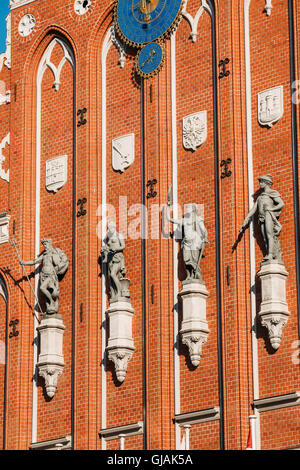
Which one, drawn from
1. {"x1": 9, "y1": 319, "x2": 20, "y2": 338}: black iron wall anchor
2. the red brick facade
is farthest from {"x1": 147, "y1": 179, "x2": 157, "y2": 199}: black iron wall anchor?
{"x1": 9, "y1": 319, "x2": 20, "y2": 338}: black iron wall anchor

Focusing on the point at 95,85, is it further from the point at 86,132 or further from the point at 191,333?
the point at 191,333

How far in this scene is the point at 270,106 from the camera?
3169 cm

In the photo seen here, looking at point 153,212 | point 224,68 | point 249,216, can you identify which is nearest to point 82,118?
point 153,212

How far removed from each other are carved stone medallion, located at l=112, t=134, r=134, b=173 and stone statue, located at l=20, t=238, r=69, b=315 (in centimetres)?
227

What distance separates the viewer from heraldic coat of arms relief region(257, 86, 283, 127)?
3152 centimetres

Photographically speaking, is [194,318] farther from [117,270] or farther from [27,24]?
[27,24]

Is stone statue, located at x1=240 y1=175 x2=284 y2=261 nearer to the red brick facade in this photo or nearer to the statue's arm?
the statue's arm

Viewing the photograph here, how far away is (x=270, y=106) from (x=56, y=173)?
608cm

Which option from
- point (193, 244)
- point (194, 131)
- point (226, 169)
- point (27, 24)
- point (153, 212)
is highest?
point (27, 24)

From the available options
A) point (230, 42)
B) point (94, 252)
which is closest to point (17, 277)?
point (94, 252)

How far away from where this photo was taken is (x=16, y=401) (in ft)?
113

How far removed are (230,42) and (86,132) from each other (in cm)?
422

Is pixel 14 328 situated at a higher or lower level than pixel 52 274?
lower

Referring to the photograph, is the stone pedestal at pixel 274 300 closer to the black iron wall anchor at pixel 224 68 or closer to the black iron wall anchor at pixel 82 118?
the black iron wall anchor at pixel 224 68
